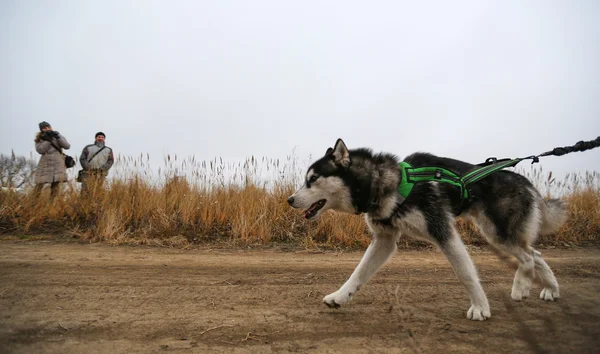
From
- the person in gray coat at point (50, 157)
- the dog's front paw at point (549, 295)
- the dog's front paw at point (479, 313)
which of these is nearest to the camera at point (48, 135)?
the person in gray coat at point (50, 157)

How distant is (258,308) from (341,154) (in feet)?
5.49

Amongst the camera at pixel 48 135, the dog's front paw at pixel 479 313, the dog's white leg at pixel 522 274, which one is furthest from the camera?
the camera at pixel 48 135

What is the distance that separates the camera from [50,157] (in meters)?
8.45

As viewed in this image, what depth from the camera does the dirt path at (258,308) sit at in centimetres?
274

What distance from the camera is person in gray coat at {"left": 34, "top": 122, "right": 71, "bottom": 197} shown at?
8.25 meters

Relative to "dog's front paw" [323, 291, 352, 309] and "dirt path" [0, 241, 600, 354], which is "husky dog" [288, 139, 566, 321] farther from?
"dirt path" [0, 241, 600, 354]

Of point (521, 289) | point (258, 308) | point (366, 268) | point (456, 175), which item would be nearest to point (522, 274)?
point (521, 289)

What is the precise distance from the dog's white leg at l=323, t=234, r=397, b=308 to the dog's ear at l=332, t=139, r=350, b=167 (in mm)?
801

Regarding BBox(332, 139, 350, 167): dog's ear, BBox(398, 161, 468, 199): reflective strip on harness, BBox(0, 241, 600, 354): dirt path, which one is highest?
BBox(332, 139, 350, 167): dog's ear

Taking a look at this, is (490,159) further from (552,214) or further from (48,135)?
(48,135)

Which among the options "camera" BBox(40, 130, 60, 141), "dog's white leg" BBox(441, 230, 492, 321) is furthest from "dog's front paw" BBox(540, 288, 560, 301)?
"camera" BBox(40, 130, 60, 141)

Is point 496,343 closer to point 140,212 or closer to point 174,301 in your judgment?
point 174,301

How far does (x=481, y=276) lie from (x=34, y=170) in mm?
8933

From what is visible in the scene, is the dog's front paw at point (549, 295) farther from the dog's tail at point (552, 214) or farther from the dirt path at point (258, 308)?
the dog's tail at point (552, 214)
